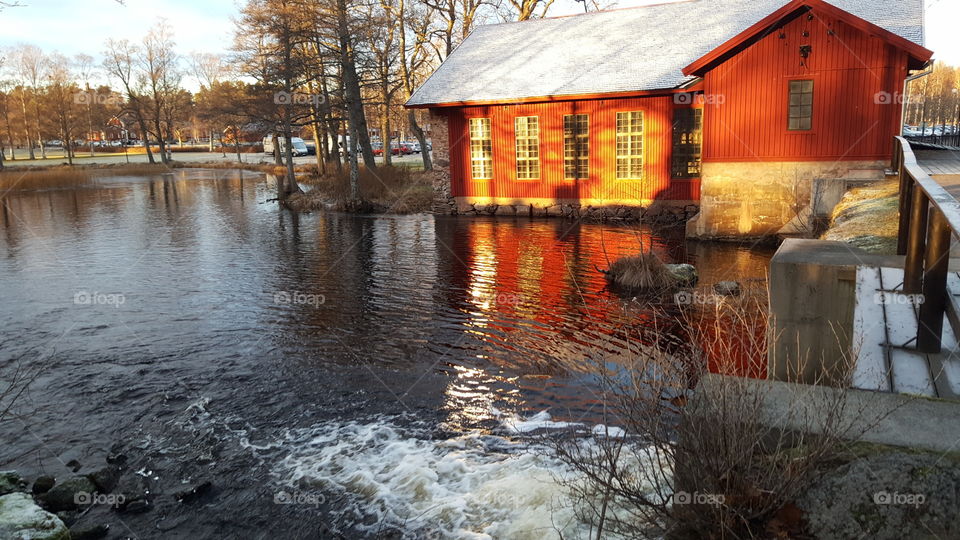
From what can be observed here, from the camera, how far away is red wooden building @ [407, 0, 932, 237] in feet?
54.8

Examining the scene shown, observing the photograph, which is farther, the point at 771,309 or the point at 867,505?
the point at 771,309

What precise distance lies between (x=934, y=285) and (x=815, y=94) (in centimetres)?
1273

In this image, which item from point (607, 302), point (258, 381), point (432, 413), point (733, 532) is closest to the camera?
point (733, 532)

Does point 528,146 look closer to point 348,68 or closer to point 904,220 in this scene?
point 348,68

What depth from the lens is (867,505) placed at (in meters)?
3.65

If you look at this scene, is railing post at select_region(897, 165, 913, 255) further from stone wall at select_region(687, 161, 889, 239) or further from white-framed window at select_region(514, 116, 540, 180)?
white-framed window at select_region(514, 116, 540, 180)

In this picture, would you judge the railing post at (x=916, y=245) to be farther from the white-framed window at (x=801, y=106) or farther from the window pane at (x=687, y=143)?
the window pane at (x=687, y=143)

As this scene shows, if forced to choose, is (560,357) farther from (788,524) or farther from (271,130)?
(271,130)

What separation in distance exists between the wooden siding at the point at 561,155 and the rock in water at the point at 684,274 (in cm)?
687

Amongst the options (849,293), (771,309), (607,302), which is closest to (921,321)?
(849,293)

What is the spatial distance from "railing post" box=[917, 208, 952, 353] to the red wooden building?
468 inches

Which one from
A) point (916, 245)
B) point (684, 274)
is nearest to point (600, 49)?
point (684, 274)

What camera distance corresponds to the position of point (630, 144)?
72.7 ft

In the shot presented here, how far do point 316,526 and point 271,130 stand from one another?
1096 inches
